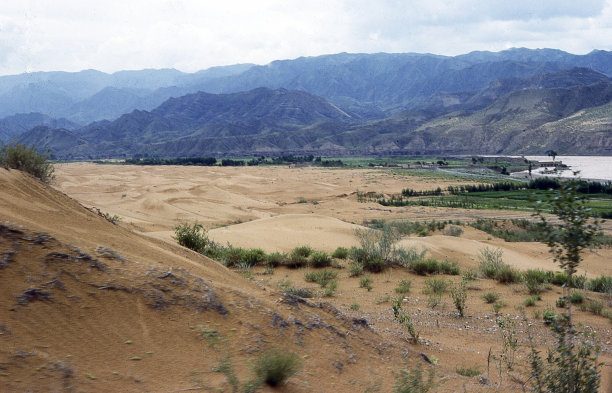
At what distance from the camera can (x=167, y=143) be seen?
6511 inches

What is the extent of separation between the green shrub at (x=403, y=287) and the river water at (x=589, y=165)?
70936 mm

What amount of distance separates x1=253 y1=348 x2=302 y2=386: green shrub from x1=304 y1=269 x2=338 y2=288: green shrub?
8155 millimetres

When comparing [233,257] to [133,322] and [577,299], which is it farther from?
[577,299]

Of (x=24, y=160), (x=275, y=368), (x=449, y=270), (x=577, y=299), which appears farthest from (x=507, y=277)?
(x=24, y=160)

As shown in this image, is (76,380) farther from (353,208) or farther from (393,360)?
(353,208)

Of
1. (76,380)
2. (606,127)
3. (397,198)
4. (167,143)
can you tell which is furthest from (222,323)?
(167,143)

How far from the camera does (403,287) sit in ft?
42.8

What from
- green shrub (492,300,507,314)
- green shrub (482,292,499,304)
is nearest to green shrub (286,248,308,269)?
green shrub (482,292,499,304)

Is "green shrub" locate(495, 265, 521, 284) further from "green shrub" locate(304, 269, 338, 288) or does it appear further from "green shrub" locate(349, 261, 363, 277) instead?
"green shrub" locate(304, 269, 338, 288)

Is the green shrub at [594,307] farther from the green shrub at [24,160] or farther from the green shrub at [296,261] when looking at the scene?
the green shrub at [24,160]

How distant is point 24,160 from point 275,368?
53.0 ft

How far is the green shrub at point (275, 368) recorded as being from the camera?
5.05 m

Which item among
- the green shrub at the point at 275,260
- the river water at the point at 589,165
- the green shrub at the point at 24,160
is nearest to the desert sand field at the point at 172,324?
the green shrub at the point at 275,260

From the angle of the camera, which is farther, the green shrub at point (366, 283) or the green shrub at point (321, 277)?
the green shrub at point (321, 277)
